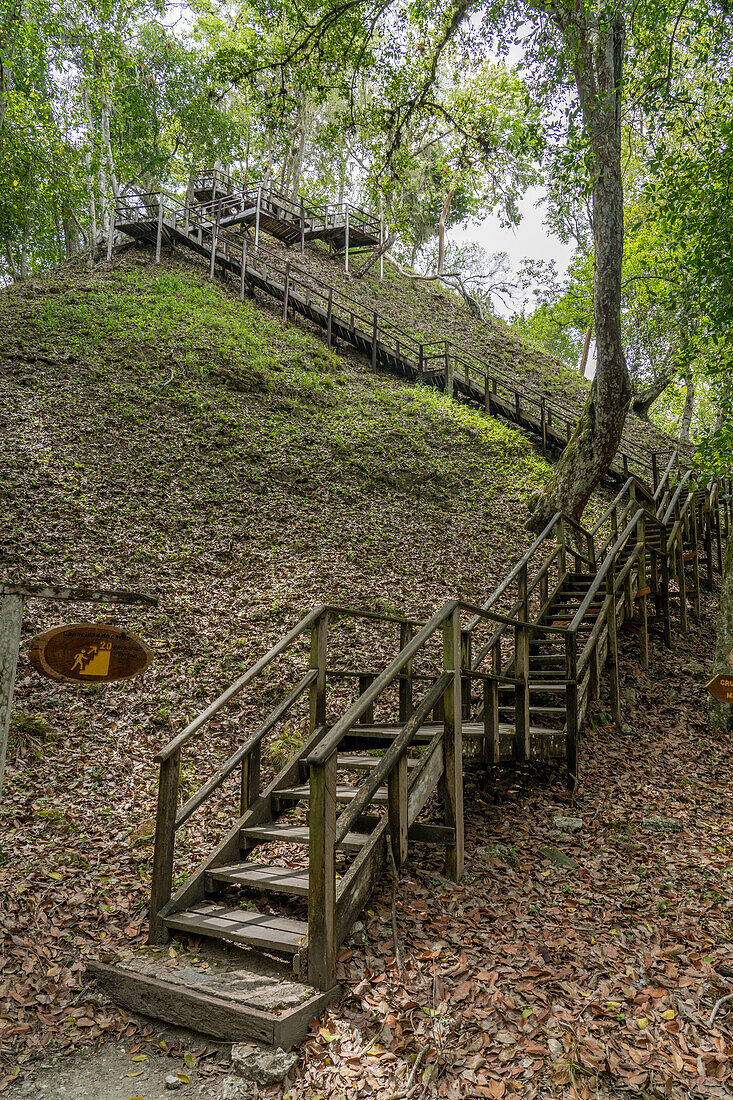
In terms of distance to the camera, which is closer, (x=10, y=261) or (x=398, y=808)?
(x=398, y=808)

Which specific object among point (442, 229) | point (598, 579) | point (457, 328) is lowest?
point (598, 579)

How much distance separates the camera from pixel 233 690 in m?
→ 4.70

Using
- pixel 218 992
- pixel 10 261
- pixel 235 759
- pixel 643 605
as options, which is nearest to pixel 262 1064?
pixel 218 992

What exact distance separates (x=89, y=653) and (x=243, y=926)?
1.92m

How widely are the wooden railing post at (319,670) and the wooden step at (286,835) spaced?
87cm

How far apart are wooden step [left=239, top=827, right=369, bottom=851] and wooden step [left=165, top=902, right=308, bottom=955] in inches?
17.5

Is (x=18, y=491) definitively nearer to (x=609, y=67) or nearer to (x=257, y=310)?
(x=609, y=67)

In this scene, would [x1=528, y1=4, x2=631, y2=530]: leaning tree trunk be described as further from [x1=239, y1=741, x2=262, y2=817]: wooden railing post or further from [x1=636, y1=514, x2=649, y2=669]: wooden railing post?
[x1=239, y1=741, x2=262, y2=817]: wooden railing post

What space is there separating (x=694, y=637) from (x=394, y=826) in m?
7.74

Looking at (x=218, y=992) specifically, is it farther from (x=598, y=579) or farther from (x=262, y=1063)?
(x=598, y=579)

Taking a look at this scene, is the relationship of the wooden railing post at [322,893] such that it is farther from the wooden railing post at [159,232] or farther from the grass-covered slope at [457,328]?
the wooden railing post at [159,232]

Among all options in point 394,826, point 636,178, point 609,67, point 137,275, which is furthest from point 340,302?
point 394,826

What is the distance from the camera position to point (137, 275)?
786 inches

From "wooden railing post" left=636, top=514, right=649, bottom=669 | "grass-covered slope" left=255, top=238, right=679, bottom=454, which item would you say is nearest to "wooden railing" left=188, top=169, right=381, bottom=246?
"grass-covered slope" left=255, top=238, right=679, bottom=454
